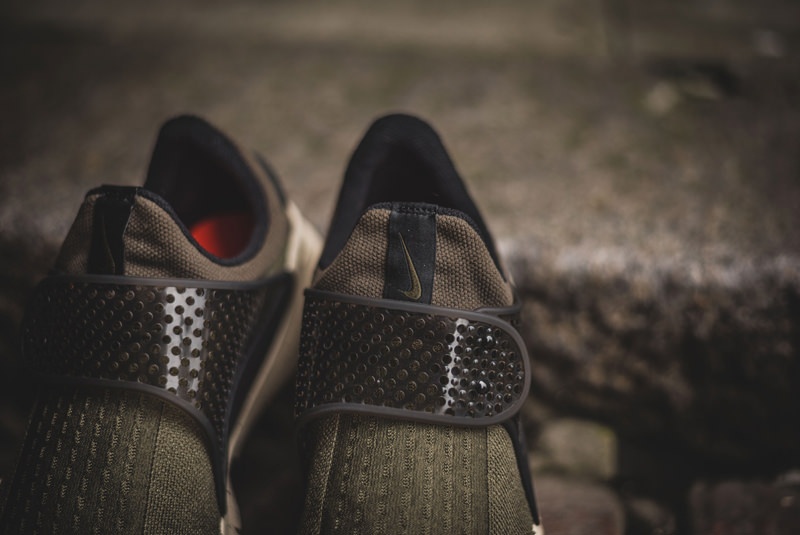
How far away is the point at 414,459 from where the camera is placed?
474 mm

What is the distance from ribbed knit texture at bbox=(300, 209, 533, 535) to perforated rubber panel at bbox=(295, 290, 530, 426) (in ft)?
0.08

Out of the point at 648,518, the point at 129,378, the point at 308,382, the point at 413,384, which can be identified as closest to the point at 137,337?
the point at 129,378

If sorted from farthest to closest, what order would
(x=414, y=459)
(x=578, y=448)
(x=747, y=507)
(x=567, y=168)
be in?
(x=567, y=168) < (x=578, y=448) < (x=747, y=507) < (x=414, y=459)

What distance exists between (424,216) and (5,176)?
→ 0.85 metres

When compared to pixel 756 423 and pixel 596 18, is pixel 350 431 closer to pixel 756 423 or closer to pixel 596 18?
pixel 756 423

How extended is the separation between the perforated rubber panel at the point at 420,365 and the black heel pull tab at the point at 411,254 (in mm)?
18

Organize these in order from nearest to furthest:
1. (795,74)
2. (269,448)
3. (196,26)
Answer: (269,448), (795,74), (196,26)

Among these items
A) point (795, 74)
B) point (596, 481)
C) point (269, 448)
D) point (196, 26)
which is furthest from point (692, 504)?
point (196, 26)

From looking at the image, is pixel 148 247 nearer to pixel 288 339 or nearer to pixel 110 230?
pixel 110 230

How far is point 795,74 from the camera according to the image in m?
1.05

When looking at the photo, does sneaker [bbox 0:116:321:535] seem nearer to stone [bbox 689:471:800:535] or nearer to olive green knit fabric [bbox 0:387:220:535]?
olive green knit fabric [bbox 0:387:220:535]

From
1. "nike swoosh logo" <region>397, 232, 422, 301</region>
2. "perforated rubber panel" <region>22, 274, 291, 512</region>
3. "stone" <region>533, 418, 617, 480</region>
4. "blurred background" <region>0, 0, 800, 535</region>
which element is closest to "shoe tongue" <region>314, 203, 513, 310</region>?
"nike swoosh logo" <region>397, 232, 422, 301</region>

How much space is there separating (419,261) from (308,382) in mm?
176

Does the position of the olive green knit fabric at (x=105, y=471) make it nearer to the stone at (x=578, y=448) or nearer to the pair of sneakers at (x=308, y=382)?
the pair of sneakers at (x=308, y=382)
